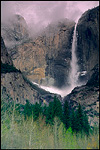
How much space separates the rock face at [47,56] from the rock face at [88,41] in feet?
22.0

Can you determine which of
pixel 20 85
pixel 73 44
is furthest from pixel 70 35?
pixel 20 85

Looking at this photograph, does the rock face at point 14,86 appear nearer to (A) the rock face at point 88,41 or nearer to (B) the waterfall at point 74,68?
(A) the rock face at point 88,41

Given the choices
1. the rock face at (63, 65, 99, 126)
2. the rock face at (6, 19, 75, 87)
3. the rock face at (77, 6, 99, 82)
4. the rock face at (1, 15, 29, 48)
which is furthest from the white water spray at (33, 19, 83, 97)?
the rock face at (1, 15, 29, 48)

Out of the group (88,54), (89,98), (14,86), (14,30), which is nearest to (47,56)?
(88,54)

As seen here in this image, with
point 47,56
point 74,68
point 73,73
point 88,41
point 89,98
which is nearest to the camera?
point 89,98

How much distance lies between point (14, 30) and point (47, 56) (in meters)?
35.0

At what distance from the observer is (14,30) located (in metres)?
136

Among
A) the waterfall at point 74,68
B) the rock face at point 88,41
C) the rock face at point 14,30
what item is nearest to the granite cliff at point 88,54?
the rock face at point 88,41

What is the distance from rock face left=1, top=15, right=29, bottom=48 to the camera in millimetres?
132125

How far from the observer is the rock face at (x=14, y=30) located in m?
132

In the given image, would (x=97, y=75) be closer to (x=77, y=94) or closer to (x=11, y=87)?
(x=77, y=94)

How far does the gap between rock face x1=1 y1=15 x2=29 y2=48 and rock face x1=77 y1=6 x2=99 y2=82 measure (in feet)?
134

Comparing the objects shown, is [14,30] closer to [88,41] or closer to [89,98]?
[88,41]

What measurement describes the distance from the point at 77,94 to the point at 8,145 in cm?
5981
